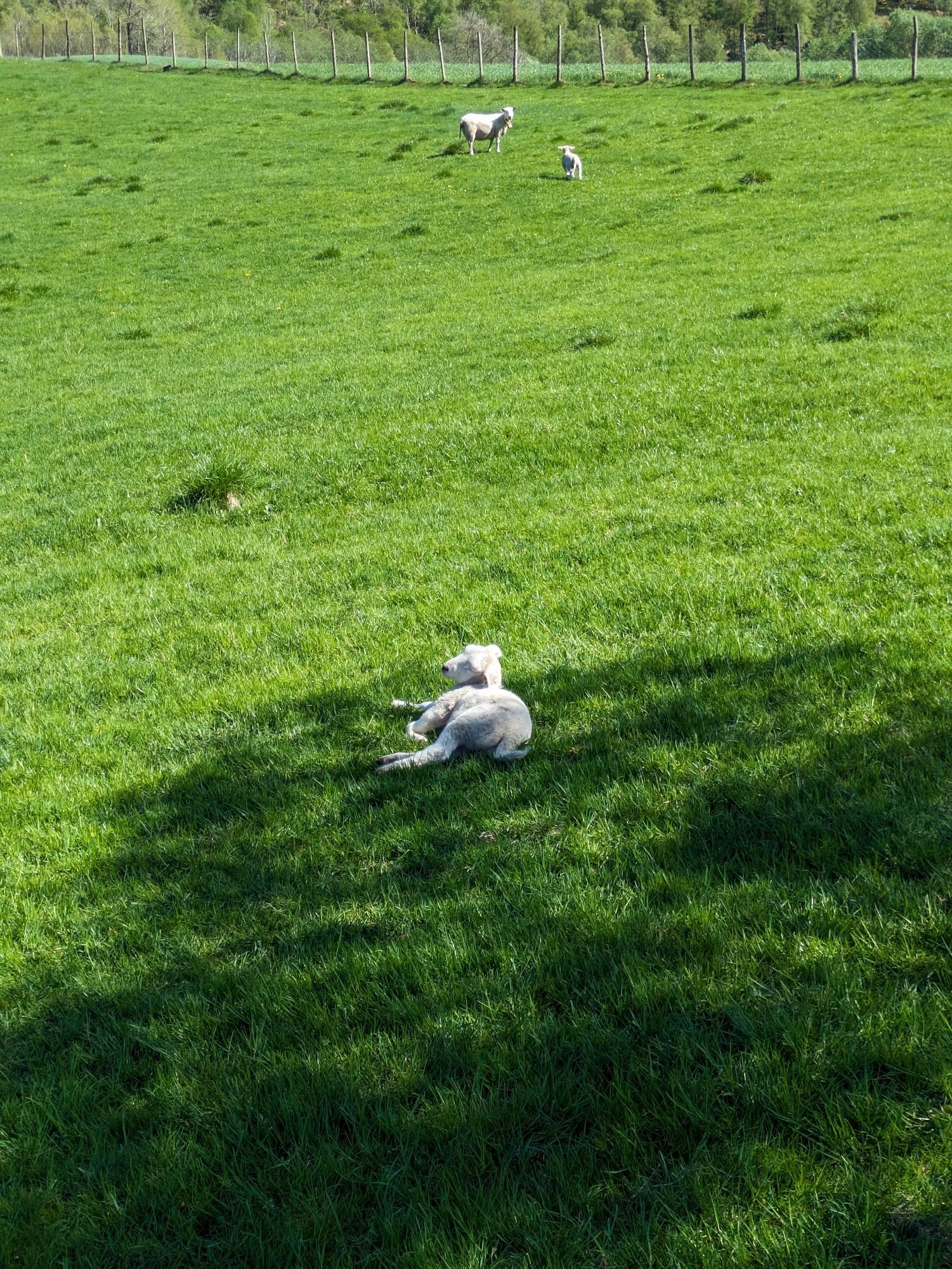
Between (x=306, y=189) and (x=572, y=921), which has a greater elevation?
(x=306, y=189)

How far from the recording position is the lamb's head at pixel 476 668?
5.98m

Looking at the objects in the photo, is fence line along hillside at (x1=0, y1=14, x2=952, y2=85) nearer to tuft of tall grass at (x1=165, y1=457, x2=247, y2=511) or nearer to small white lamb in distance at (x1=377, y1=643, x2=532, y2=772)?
tuft of tall grass at (x1=165, y1=457, x2=247, y2=511)

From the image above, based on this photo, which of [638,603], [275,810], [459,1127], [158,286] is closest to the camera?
[459,1127]

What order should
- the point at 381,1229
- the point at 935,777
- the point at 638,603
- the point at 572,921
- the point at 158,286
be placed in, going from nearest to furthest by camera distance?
the point at 381,1229
the point at 572,921
the point at 935,777
the point at 638,603
the point at 158,286

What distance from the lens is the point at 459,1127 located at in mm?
3234

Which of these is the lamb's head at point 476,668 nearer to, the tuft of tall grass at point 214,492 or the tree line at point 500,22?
the tuft of tall grass at point 214,492

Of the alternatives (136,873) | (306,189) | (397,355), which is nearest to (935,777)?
(136,873)

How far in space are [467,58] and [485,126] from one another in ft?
219

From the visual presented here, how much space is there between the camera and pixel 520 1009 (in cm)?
372

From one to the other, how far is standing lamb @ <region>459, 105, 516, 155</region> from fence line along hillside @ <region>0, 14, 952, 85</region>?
517 inches

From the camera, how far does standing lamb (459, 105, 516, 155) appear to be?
121 ft

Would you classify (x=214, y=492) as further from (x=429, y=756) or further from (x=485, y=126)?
(x=485, y=126)

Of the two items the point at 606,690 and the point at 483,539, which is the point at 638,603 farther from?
the point at 483,539

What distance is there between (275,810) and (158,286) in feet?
80.5
